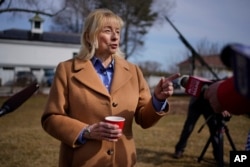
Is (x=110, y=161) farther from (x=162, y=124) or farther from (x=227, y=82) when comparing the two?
(x=162, y=124)

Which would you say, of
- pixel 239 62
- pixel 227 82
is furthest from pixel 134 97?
pixel 239 62

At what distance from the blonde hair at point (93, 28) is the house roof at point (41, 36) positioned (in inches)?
1379

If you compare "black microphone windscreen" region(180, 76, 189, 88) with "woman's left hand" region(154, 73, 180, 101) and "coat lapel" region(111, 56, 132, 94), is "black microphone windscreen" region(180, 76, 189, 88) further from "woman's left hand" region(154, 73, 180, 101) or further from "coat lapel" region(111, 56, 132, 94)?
"coat lapel" region(111, 56, 132, 94)

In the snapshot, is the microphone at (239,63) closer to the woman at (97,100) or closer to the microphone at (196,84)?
the microphone at (196,84)

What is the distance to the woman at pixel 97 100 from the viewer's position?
211cm

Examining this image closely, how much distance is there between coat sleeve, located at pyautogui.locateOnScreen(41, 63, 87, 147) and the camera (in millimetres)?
2078

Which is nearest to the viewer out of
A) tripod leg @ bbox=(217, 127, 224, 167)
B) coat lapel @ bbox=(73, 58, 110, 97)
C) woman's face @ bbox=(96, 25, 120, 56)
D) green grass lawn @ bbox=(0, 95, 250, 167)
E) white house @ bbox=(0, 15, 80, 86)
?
coat lapel @ bbox=(73, 58, 110, 97)

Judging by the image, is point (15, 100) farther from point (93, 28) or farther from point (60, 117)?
point (93, 28)

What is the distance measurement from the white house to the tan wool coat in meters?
33.6

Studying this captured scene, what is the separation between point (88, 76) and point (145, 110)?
48 cm

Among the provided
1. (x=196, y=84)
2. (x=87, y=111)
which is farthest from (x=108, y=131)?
(x=196, y=84)

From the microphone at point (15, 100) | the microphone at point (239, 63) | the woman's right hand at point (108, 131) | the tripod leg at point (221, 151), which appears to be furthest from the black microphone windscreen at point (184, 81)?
the tripod leg at point (221, 151)

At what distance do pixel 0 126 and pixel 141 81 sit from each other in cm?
725

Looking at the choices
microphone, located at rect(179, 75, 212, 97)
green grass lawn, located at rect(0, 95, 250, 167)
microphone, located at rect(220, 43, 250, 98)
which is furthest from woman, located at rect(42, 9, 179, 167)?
green grass lawn, located at rect(0, 95, 250, 167)
